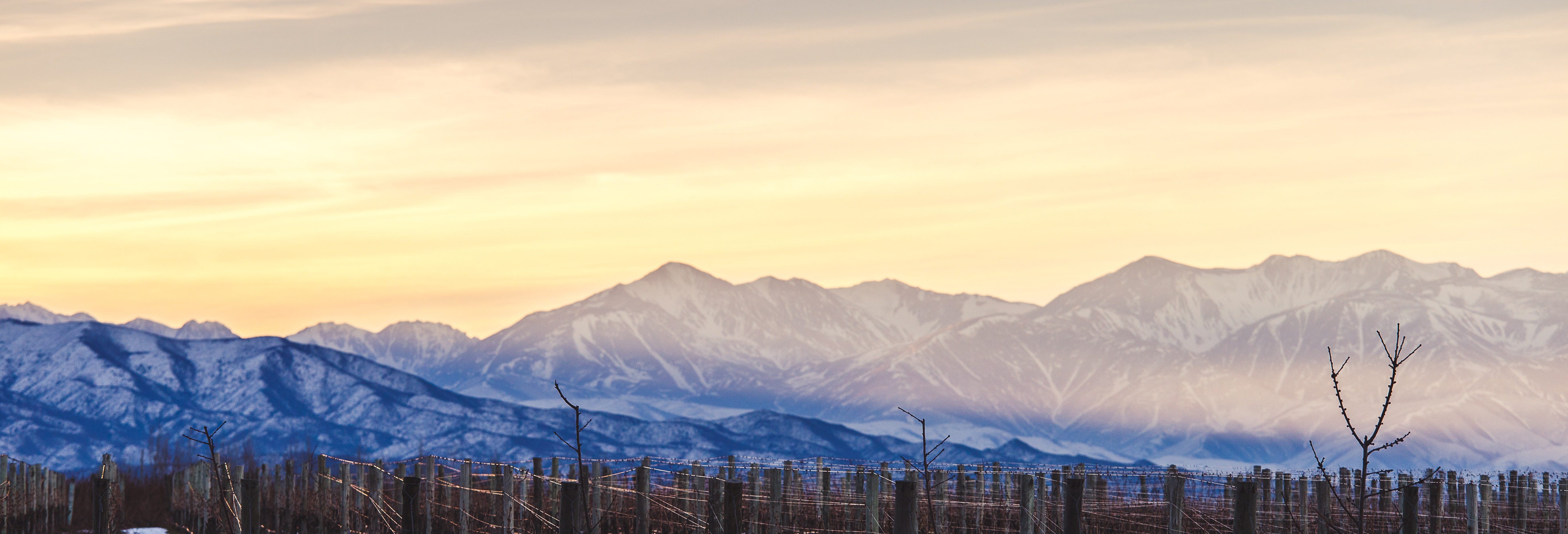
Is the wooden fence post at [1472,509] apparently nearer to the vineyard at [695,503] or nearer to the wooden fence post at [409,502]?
the vineyard at [695,503]

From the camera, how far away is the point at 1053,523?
2617cm

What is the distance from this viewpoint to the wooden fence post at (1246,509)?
9258mm

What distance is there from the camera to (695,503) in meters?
23.2

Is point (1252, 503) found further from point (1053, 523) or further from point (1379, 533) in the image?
point (1379, 533)

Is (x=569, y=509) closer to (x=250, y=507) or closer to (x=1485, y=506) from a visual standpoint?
(x=250, y=507)

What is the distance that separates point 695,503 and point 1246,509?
14.7 m

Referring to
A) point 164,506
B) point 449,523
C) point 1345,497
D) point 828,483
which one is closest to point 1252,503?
point 828,483

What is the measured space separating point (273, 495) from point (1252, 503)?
31906mm

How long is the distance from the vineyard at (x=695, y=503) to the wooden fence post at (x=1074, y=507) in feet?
7.22

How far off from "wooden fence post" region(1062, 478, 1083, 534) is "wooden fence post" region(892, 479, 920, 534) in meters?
1.24

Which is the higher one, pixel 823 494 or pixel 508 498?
pixel 508 498

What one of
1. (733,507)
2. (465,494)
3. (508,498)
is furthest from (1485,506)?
(733,507)

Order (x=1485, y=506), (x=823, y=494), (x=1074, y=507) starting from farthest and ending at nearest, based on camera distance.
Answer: (x=823, y=494) → (x=1485, y=506) → (x=1074, y=507)

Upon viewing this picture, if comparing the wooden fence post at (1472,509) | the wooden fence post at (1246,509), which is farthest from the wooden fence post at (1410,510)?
the wooden fence post at (1472,509)
